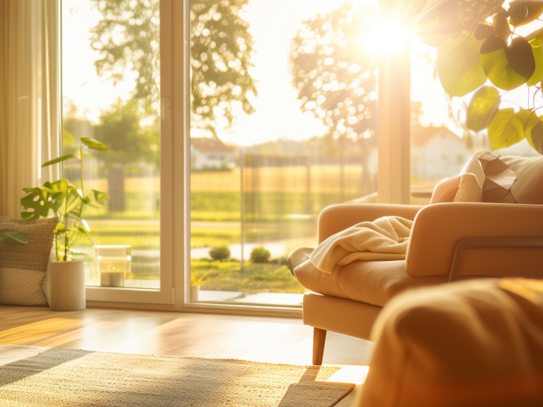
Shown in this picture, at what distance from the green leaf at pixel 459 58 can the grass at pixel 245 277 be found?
2.72 meters

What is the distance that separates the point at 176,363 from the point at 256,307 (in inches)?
49.3

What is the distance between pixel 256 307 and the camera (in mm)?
3379

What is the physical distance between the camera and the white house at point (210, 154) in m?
3.50

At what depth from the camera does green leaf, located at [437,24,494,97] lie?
0.73 metres

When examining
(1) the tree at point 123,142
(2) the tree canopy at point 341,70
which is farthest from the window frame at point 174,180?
(2) the tree canopy at point 341,70

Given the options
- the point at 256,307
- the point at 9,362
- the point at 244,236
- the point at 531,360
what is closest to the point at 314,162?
the point at 244,236

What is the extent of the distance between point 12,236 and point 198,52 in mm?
1691

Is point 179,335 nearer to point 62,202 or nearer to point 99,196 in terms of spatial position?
point 99,196

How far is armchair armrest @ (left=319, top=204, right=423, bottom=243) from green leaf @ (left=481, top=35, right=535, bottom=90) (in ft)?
4.69

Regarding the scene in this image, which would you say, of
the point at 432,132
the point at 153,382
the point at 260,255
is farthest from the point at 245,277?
the point at 153,382

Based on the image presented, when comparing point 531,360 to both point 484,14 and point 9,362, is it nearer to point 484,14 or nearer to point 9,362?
point 484,14

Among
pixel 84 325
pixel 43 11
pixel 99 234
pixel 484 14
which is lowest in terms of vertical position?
pixel 84 325

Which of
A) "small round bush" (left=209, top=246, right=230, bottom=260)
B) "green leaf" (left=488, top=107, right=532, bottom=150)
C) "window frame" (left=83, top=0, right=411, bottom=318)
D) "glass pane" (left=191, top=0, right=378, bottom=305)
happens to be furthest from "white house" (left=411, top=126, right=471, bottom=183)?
"green leaf" (left=488, top=107, right=532, bottom=150)

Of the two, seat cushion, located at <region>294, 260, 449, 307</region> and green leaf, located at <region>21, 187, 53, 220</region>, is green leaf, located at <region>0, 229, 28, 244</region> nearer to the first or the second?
green leaf, located at <region>21, 187, 53, 220</region>
